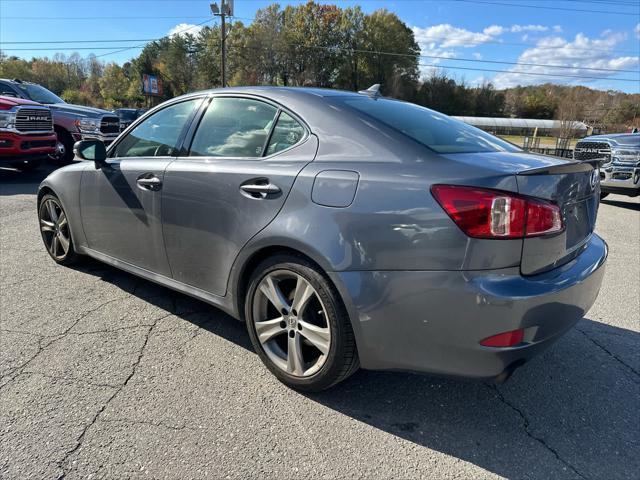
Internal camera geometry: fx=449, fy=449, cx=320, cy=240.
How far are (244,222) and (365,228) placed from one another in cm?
80

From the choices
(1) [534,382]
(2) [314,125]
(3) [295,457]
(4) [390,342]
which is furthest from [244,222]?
(1) [534,382]

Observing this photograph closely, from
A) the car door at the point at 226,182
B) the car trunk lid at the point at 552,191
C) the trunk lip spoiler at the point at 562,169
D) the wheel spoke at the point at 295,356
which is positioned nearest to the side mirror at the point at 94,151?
the car door at the point at 226,182

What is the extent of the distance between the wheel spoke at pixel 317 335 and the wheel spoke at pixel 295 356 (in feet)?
0.27

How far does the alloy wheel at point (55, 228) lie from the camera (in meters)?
4.20

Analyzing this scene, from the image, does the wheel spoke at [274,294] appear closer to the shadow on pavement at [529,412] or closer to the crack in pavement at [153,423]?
the shadow on pavement at [529,412]

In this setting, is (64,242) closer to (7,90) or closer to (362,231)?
(362,231)

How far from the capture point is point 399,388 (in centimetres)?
262

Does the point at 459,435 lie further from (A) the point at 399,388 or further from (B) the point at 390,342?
(B) the point at 390,342

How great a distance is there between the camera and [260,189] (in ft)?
8.06

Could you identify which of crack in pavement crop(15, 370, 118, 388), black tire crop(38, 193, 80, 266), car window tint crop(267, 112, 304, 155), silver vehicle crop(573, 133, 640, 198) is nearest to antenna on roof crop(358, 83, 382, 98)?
car window tint crop(267, 112, 304, 155)

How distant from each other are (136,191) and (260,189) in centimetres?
124

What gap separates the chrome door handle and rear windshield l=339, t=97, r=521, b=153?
1.36m

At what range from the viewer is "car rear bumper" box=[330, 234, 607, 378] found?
1.86m

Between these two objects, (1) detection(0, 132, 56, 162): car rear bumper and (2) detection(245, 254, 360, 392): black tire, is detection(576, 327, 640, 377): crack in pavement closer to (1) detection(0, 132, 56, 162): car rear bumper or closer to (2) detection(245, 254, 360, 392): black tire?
(2) detection(245, 254, 360, 392): black tire
